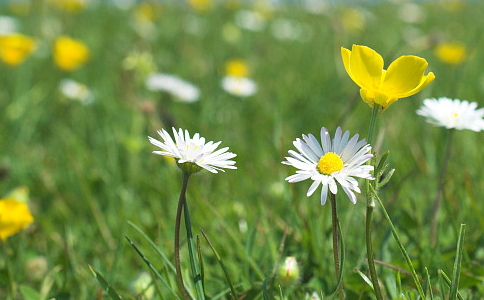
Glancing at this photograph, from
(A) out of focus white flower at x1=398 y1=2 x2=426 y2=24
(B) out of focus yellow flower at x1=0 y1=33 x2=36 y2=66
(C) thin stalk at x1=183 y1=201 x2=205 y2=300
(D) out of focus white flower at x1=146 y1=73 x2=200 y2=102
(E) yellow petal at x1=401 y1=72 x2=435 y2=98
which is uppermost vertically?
(E) yellow petal at x1=401 y1=72 x2=435 y2=98

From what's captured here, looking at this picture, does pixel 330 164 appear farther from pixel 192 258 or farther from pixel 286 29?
pixel 286 29

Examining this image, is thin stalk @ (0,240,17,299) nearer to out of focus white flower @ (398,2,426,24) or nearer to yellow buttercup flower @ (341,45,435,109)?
yellow buttercup flower @ (341,45,435,109)

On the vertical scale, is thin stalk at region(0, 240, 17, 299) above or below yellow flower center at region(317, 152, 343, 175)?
below

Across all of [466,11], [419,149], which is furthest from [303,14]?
[419,149]

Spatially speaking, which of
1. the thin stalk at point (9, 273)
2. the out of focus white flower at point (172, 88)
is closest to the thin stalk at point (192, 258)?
the thin stalk at point (9, 273)

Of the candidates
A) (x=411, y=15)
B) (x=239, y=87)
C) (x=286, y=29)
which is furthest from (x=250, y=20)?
(x=239, y=87)

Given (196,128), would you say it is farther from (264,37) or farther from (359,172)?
(264,37)

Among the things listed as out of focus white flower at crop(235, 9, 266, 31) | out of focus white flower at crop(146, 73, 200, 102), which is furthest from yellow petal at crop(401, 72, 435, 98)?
out of focus white flower at crop(235, 9, 266, 31)
